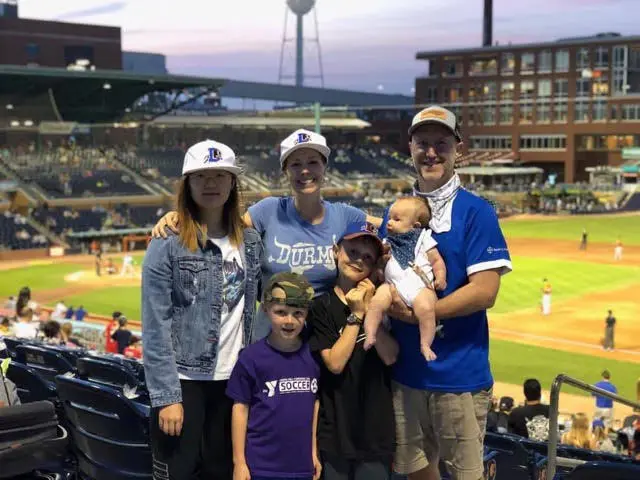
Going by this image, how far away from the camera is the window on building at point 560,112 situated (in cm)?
9281

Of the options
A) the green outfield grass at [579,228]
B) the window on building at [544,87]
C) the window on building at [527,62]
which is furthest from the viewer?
the window on building at [527,62]

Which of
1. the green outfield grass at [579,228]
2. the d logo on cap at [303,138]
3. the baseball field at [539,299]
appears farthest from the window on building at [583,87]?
the d logo on cap at [303,138]

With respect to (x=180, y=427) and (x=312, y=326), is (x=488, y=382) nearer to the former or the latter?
(x=312, y=326)

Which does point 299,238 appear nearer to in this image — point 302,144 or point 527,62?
point 302,144

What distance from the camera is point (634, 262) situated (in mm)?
43031

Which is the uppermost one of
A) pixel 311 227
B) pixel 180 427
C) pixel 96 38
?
pixel 96 38

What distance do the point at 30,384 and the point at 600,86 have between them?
92.8 metres

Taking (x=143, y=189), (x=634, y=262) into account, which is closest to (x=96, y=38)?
(x=143, y=189)

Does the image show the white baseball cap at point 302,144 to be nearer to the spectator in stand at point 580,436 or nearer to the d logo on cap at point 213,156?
the d logo on cap at point 213,156

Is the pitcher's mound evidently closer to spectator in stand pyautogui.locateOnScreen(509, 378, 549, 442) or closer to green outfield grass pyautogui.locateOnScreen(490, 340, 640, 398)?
green outfield grass pyautogui.locateOnScreen(490, 340, 640, 398)

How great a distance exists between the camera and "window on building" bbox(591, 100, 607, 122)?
298 ft

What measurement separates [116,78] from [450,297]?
2502 inches

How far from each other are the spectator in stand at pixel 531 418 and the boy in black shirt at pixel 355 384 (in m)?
4.91

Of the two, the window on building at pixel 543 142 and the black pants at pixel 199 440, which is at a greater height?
the window on building at pixel 543 142
